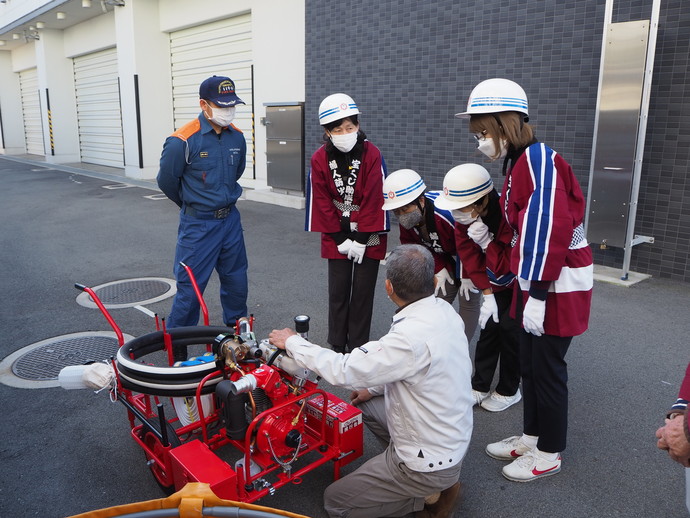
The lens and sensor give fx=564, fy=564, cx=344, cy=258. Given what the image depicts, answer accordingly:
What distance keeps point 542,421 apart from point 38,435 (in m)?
2.77

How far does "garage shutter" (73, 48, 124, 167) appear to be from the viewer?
56.6 ft

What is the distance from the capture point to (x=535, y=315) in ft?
8.38

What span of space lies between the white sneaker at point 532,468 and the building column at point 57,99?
67.4 feet

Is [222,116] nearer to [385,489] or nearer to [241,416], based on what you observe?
[241,416]

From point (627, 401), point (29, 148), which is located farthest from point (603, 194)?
point (29, 148)

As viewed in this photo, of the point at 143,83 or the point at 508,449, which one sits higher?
the point at 143,83

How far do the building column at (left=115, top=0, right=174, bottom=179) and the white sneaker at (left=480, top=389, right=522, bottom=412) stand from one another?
1327 cm

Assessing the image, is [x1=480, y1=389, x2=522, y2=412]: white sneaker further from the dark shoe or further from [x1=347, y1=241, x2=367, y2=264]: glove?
[x1=347, y1=241, x2=367, y2=264]: glove

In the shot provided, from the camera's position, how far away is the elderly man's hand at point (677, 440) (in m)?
1.66

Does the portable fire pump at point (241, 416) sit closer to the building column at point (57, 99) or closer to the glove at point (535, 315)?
the glove at point (535, 315)

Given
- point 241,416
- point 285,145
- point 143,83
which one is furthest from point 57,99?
point 241,416

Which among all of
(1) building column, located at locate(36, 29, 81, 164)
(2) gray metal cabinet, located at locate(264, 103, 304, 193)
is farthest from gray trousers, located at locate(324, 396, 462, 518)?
(1) building column, located at locate(36, 29, 81, 164)

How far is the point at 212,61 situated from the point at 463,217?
11.4 m

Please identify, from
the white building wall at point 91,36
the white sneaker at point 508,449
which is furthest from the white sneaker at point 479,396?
the white building wall at point 91,36
